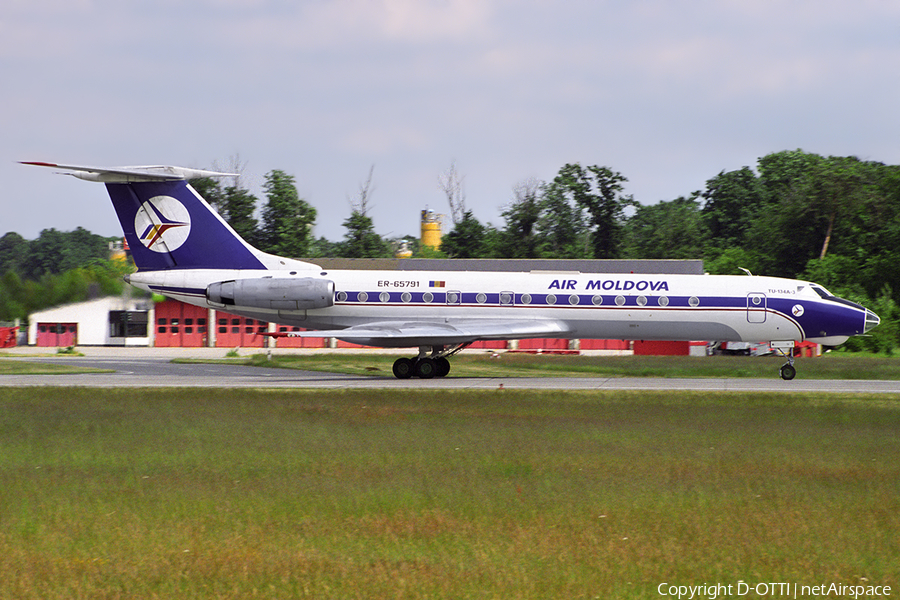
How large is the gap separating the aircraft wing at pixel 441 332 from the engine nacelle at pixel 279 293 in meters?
0.98

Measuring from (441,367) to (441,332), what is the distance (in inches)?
81.3

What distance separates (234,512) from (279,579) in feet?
7.14

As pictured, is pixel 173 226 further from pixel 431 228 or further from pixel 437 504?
pixel 431 228

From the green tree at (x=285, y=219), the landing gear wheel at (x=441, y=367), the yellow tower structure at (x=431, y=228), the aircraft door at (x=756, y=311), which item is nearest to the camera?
the aircraft door at (x=756, y=311)

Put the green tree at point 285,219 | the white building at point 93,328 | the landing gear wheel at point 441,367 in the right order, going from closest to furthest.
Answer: the landing gear wheel at point 441,367
the white building at point 93,328
the green tree at point 285,219

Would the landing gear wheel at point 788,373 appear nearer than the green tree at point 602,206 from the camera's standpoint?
Yes

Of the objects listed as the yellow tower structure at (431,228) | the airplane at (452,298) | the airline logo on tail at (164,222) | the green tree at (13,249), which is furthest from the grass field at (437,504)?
the green tree at (13,249)

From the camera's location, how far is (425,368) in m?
27.7

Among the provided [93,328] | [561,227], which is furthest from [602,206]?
[93,328]

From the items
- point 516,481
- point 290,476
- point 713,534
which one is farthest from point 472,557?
point 290,476

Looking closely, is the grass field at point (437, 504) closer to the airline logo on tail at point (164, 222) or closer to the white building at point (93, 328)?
the airline logo on tail at point (164, 222)

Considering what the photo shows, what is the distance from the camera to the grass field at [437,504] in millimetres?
7141

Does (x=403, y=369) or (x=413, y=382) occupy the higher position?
(x=403, y=369)

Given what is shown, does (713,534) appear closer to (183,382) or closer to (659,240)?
(183,382)
